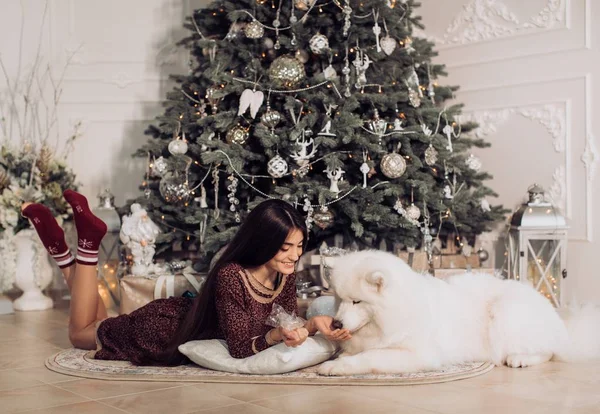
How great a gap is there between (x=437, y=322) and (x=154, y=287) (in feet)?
5.36

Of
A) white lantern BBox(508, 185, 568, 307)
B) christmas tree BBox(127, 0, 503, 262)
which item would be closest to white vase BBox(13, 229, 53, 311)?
christmas tree BBox(127, 0, 503, 262)

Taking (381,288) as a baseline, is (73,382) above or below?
below

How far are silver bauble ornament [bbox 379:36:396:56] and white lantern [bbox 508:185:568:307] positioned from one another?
117cm

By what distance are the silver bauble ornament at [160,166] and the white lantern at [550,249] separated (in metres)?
2.05

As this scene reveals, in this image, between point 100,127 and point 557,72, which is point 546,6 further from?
point 100,127

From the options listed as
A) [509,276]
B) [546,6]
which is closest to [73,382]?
[509,276]

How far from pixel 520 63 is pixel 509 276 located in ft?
4.68

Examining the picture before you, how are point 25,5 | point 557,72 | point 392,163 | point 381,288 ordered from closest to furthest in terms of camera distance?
1. point 381,288
2. point 392,163
3. point 557,72
4. point 25,5

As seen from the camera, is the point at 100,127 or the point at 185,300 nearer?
the point at 185,300

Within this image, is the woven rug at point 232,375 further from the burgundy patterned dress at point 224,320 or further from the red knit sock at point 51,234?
the red knit sock at point 51,234

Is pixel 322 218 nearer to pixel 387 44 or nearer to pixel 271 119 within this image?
pixel 271 119

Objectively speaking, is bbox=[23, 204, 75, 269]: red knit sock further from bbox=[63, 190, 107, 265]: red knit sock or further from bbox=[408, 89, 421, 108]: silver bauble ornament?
bbox=[408, 89, 421, 108]: silver bauble ornament

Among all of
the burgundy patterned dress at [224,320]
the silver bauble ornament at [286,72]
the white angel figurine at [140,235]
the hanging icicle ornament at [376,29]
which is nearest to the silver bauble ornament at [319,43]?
the silver bauble ornament at [286,72]

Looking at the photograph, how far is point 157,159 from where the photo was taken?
4.46 m
